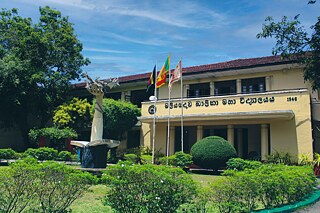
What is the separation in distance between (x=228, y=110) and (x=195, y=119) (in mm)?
2167

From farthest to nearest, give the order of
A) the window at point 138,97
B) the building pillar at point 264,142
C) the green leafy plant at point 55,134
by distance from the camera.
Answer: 1. the window at point 138,97
2. the green leafy plant at point 55,134
3. the building pillar at point 264,142

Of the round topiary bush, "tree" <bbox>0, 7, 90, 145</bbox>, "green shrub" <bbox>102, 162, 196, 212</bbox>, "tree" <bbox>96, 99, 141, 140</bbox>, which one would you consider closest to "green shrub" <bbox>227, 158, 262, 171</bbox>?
the round topiary bush

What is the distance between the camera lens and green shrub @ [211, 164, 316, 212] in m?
6.01

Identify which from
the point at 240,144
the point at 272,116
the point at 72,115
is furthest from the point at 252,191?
the point at 72,115

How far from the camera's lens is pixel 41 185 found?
17.8ft

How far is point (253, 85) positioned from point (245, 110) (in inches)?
110

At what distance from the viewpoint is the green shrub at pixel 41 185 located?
5246mm

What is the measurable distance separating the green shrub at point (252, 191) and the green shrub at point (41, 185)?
2550 millimetres

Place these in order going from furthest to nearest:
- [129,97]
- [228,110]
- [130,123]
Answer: [129,97]
[130,123]
[228,110]

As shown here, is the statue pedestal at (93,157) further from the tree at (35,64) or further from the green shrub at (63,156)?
the tree at (35,64)

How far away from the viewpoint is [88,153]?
44.6ft

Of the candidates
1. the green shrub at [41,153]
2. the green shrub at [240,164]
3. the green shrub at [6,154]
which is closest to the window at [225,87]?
the green shrub at [240,164]

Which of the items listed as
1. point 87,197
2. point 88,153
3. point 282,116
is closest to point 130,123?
point 88,153

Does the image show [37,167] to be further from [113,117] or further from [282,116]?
[113,117]
